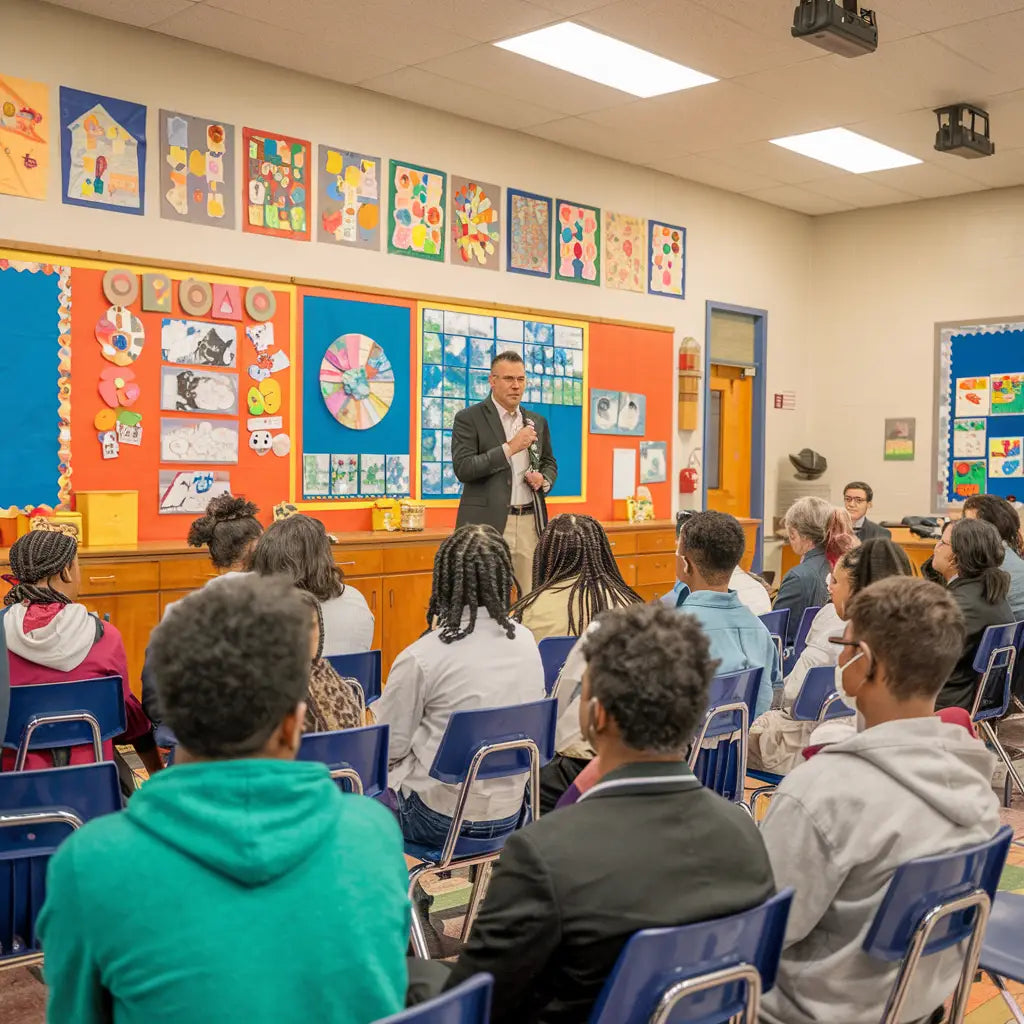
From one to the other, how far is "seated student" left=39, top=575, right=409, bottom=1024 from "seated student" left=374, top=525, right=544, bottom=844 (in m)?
1.51

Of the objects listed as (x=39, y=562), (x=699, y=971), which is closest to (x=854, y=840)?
(x=699, y=971)

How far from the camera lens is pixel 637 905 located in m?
1.40

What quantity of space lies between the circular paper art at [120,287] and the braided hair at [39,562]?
259cm

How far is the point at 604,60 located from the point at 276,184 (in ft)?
6.27

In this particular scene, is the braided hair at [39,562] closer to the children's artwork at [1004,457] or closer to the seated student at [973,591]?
the seated student at [973,591]

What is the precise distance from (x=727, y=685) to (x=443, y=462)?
435 centimetres

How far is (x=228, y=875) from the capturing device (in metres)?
1.12

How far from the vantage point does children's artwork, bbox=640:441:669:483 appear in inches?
335

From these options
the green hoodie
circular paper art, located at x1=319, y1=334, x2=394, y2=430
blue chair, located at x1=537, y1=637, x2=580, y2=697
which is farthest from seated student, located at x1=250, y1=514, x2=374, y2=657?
circular paper art, located at x1=319, y1=334, x2=394, y2=430

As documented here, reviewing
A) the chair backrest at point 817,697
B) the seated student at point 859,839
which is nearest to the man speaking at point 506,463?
the chair backrest at point 817,697

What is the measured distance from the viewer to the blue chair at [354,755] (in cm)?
239

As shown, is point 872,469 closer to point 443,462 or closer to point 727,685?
point 443,462

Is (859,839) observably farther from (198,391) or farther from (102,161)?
(102,161)

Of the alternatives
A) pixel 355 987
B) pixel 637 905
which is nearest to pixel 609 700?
pixel 637 905
